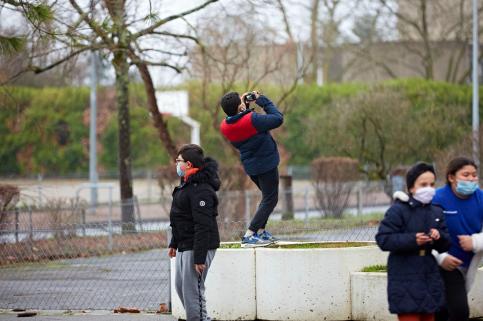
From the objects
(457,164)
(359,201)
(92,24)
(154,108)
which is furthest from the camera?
(359,201)

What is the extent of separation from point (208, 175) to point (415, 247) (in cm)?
223

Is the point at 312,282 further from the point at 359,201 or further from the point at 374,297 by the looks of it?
the point at 359,201

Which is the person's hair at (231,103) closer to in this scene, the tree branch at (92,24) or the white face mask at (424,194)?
the white face mask at (424,194)

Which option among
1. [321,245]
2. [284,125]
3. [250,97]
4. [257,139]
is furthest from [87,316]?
[284,125]

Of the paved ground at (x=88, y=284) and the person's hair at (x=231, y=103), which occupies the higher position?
the person's hair at (x=231, y=103)

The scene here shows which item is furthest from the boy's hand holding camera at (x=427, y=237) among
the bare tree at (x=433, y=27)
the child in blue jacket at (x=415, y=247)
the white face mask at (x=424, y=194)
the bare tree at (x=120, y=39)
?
the bare tree at (x=433, y=27)

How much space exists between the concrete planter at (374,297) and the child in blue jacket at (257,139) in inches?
44.0

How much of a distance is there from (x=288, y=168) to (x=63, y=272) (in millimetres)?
27813

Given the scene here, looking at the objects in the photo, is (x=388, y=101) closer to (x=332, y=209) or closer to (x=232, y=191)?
(x=332, y=209)

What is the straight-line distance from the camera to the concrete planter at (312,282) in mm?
10180

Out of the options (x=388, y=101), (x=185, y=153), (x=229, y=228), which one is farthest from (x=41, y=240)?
(x=388, y=101)

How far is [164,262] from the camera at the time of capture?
14.7 meters

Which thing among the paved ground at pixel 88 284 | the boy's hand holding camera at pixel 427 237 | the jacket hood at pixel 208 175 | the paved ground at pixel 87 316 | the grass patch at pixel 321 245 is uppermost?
the jacket hood at pixel 208 175

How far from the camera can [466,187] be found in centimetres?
785
